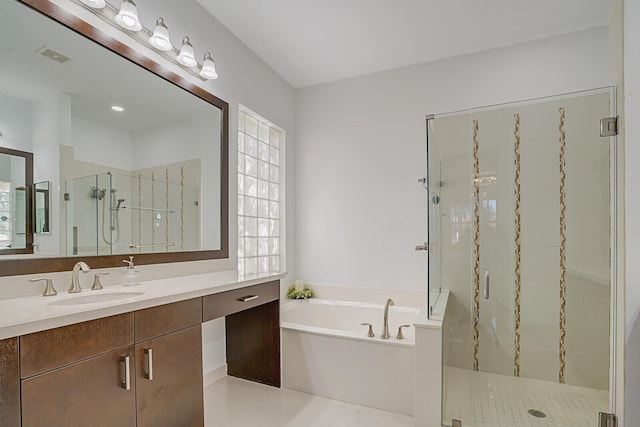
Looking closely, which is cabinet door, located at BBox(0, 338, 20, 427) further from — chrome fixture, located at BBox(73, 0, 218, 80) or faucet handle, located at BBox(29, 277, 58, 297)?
chrome fixture, located at BBox(73, 0, 218, 80)

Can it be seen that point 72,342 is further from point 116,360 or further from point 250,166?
point 250,166

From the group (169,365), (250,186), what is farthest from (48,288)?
(250,186)

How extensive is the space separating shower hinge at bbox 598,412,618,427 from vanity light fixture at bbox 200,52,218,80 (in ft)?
9.43

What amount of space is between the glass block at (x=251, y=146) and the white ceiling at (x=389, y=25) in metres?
0.72

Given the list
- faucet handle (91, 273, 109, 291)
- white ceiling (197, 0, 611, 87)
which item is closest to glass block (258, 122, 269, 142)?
white ceiling (197, 0, 611, 87)

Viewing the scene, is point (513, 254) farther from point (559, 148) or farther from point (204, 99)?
point (204, 99)

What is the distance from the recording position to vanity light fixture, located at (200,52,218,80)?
219 centimetres

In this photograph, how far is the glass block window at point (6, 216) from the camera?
1306mm

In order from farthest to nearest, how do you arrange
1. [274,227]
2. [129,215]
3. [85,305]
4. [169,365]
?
[274,227] → [129,215] → [169,365] → [85,305]

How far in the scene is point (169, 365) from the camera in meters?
1.42

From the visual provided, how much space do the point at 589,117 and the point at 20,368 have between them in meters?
3.04

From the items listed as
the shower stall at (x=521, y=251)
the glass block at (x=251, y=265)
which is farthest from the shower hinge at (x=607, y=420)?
the glass block at (x=251, y=265)

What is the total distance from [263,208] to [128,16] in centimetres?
176

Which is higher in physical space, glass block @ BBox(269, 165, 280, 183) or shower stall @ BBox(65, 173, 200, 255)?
glass block @ BBox(269, 165, 280, 183)
